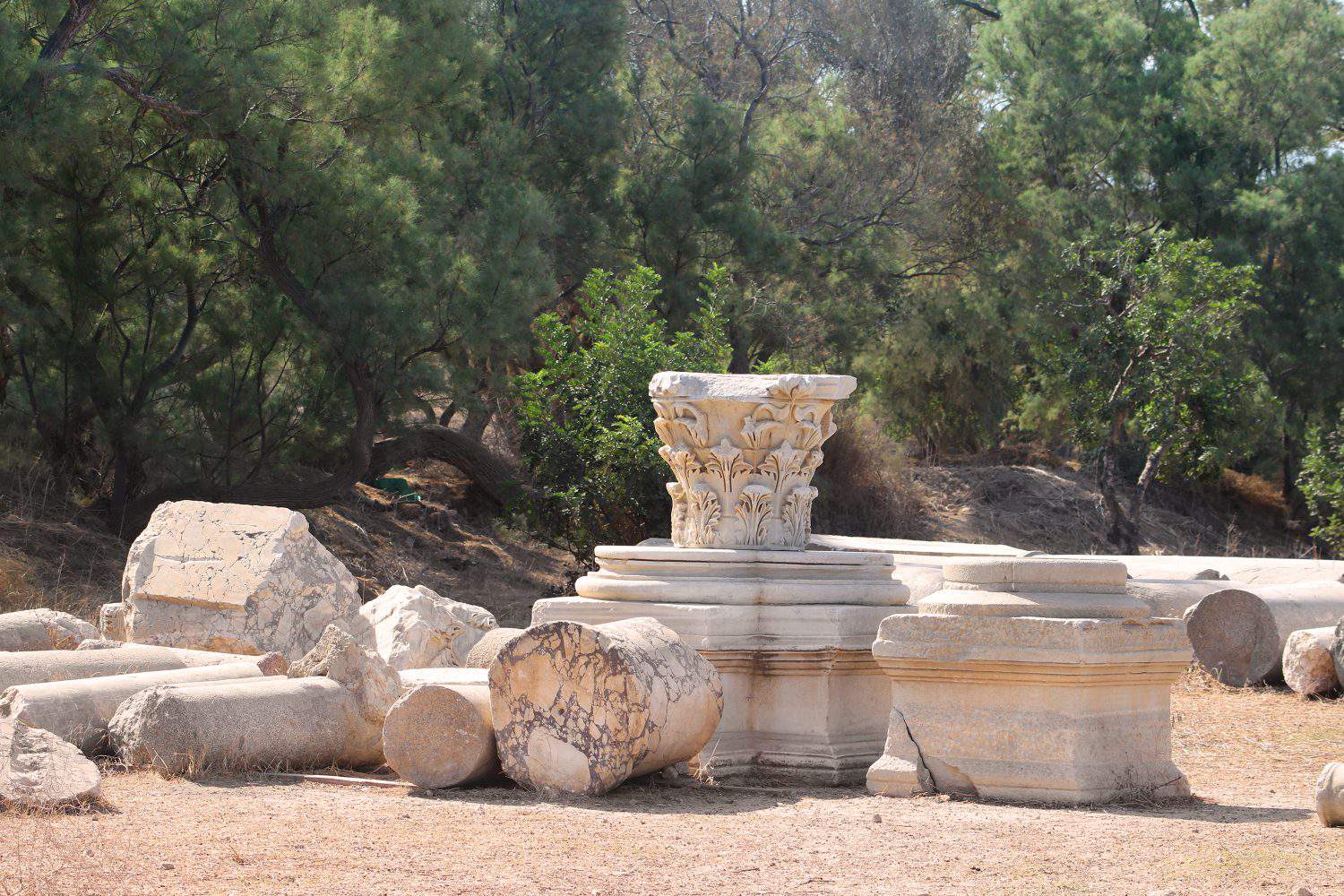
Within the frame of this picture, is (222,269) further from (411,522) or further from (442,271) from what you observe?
(411,522)

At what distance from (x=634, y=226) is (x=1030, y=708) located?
45.7 feet

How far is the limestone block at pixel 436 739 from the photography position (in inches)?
250

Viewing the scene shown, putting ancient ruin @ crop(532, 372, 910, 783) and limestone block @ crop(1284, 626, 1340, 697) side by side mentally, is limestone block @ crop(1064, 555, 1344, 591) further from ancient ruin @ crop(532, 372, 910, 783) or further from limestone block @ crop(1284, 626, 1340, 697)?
ancient ruin @ crop(532, 372, 910, 783)

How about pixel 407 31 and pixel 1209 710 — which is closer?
pixel 1209 710

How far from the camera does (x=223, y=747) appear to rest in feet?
21.2

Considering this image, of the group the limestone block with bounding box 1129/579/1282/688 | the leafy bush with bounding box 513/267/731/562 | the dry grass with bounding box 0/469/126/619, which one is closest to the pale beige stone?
the dry grass with bounding box 0/469/126/619

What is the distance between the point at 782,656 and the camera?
7.12 meters

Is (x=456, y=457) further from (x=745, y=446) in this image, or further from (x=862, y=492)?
(x=745, y=446)

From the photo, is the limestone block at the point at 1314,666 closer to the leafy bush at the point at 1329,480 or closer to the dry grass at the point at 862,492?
the dry grass at the point at 862,492

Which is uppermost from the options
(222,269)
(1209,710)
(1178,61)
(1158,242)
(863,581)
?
(1178,61)

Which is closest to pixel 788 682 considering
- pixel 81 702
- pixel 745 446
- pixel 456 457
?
pixel 745 446

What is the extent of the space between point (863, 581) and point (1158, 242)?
49.5 ft

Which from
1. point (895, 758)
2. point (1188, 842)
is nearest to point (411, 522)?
point (895, 758)

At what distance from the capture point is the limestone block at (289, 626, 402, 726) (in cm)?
700
